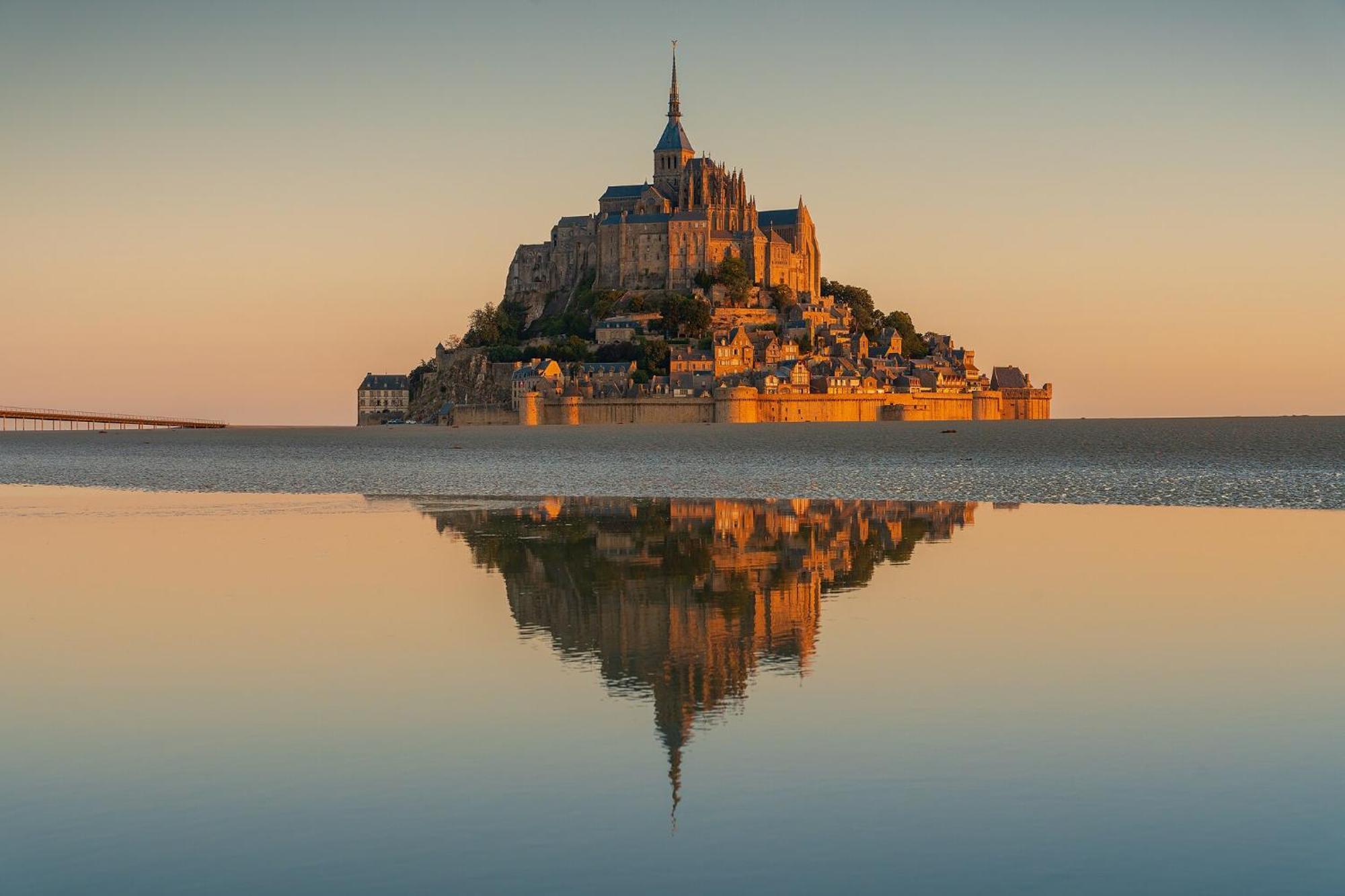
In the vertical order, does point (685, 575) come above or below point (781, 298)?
below

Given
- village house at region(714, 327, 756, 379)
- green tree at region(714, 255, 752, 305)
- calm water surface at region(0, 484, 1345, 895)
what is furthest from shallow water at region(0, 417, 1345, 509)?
green tree at region(714, 255, 752, 305)

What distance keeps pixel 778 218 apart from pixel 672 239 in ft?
50.8

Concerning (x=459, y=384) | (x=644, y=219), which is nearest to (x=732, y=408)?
(x=644, y=219)

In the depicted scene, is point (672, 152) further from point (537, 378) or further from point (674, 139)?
point (537, 378)

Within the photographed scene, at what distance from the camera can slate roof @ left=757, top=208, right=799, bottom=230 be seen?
163m

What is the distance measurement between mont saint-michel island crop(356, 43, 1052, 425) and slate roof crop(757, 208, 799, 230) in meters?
0.16

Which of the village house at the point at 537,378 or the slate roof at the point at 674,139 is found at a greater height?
the slate roof at the point at 674,139

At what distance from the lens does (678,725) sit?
40.3ft

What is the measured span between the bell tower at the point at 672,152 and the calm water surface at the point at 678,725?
14355cm

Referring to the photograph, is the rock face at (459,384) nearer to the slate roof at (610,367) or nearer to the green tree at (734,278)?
the slate roof at (610,367)

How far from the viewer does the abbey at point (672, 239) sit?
156m

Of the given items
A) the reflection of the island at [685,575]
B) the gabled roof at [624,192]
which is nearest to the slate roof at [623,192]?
the gabled roof at [624,192]

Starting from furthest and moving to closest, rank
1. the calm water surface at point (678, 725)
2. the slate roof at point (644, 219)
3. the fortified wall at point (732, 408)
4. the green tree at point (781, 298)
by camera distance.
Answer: the green tree at point (781, 298)
the slate roof at point (644, 219)
the fortified wall at point (732, 408)
the calm water surface at point (678, 725)

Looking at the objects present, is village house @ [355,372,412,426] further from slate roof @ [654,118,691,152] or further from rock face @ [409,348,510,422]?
slate roof @ [654,118,691,152]
